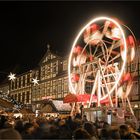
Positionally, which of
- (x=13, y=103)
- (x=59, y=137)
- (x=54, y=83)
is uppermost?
(x=54, y=83)

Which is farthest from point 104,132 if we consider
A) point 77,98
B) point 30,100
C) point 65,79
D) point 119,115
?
point 30,100

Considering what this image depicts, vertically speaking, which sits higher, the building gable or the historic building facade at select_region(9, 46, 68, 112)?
the building gable

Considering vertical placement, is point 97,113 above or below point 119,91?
below

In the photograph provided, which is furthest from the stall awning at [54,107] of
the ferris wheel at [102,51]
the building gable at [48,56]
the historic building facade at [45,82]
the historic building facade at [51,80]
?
the building gable at [48,56]

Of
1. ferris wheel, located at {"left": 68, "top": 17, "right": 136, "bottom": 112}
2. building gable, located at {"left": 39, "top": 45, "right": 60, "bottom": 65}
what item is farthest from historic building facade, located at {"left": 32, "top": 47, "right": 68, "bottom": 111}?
ferris wheel, located at {"left": 68, "top": 17, "right": 136, "bottom": 112}

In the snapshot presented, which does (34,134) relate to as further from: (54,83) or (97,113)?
(54,83)

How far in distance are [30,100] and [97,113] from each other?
154 ft

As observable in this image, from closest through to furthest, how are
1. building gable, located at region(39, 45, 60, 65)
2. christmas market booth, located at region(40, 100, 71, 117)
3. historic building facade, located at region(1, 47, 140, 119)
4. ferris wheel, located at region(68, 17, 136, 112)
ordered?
ferris wheel, located at region(68, 17, 136, 112) → christmas market booth, located at region(40, 100, 71, 117) → historic building facade, located at region(1, 47, 140, 119) → building gable, located at region(39, 45, 60, 65)

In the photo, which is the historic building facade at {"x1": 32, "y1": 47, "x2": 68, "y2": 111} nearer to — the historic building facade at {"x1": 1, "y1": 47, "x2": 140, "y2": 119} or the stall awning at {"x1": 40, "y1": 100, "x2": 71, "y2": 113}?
the historic building facade at {"x1": 1, "y1": 47, "x2": 140, "y2": 119}

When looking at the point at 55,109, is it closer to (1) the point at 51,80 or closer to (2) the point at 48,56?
(1) the point at 51,80

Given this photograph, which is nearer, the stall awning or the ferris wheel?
the ferris wheel

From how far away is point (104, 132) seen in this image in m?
7.86

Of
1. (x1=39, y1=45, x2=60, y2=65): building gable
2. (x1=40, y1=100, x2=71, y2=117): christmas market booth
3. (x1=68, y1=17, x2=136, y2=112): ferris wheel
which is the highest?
(x1=39, y1=45, x2=60, y2=65): building gable

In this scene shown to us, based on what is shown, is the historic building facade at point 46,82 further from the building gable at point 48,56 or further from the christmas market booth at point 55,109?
the christmas market booth at point 55,109
